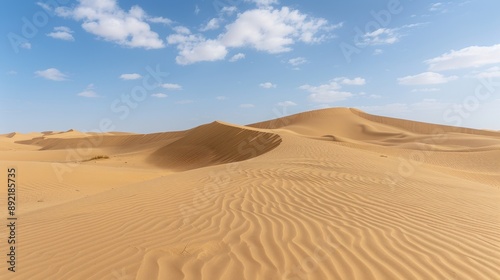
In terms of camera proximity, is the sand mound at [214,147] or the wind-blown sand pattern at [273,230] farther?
the sand mound at [214,147]

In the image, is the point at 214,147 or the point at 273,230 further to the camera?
the point at 214,147

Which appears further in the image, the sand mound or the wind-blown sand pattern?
the sand mound

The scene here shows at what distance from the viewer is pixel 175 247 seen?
3.62 metres

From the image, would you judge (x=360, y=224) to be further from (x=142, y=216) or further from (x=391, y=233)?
(x=142, y=216)

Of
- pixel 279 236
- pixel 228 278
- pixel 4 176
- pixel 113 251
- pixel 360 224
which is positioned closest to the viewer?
pixel 228 278

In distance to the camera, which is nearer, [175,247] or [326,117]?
[175,247]

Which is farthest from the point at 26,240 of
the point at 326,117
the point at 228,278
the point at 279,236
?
the point at 326,117

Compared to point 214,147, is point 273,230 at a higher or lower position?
lower

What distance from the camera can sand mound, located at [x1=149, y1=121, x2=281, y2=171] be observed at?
18.4m

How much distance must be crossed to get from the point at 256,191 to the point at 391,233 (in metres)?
3.15

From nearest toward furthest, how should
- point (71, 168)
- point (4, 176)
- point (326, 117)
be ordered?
point (4, 176), point (71, 168), point (326, 117)

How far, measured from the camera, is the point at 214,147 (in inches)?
852

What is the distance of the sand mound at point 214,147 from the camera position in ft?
60.4

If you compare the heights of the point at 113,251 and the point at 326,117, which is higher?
the point at 326,117
